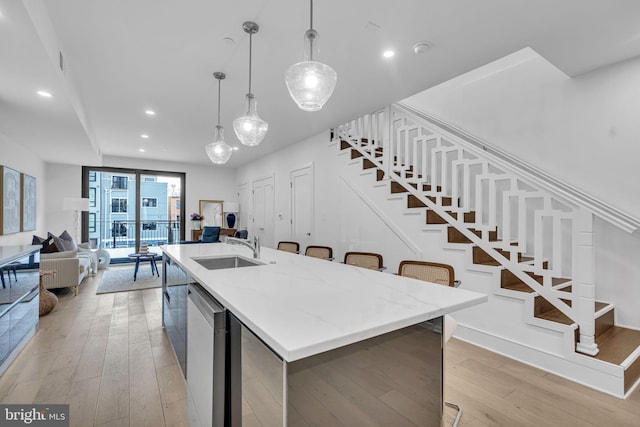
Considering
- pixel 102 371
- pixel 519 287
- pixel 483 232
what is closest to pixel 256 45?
pixel 483 232

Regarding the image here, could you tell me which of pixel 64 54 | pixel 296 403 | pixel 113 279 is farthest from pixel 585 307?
pixel 113 279

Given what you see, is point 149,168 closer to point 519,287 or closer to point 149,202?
point 149,202

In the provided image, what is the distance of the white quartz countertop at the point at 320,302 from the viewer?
0.84 m

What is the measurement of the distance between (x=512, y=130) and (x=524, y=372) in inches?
99.1

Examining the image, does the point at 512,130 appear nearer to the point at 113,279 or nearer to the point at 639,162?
the point at 639,162

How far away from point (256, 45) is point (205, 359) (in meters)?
2.36

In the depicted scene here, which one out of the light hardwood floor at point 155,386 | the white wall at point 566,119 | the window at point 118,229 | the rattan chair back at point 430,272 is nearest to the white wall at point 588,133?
the white wall at point 566,119

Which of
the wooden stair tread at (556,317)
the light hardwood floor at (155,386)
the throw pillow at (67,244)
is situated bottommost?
the light hardwood floor at (155,386)

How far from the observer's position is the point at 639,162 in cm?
253

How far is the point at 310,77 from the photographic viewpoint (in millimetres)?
1687

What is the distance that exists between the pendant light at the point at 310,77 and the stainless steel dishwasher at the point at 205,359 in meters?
1.25

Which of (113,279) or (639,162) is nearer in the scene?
(639,162)

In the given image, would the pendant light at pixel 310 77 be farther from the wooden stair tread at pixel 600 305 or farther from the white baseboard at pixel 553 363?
the wooden stair tread at pixel 600 305

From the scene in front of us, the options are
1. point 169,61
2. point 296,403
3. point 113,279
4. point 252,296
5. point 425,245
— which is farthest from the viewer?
point 113,279
